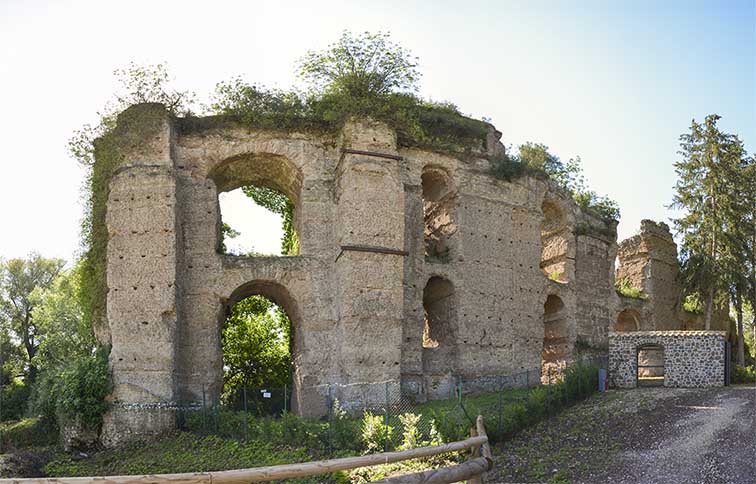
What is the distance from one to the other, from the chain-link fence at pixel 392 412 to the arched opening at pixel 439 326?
53 centimetres

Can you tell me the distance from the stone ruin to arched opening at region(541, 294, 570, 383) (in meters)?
0.33

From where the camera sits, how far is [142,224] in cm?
1909

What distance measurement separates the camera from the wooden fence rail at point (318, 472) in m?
7.08

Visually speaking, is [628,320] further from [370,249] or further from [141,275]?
[141,275]

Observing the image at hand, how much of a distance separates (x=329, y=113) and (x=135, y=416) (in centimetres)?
930

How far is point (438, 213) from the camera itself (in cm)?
2367

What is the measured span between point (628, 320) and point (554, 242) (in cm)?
637

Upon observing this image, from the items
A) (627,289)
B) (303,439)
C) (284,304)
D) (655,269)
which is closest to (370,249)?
(284,304)

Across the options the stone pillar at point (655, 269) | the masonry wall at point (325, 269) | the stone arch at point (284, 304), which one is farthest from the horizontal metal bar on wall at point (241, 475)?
the stone pillar at point (655, 269)

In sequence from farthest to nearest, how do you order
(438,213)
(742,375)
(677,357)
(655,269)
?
(655,269) < (438,213) < (742,375) < (677,357)

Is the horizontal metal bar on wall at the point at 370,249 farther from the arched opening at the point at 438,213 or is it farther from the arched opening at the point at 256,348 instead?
the arched opening at the point at 256,348

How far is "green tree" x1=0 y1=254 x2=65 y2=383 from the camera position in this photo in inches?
1478

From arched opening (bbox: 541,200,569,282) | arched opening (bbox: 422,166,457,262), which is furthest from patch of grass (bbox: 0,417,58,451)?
arched opening (bbox: 541,200,569,282)

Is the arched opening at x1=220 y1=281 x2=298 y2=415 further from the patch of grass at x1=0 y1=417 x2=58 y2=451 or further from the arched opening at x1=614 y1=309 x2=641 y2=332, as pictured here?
the arched opening at x1=614 y1=309 x2=641 y2=332
